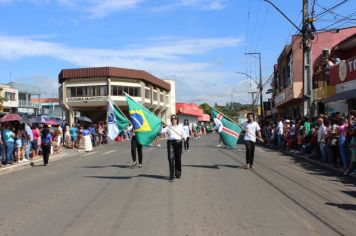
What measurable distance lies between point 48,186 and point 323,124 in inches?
406

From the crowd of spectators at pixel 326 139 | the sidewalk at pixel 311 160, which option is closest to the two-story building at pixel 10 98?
the crowd of spectators at pixel 326 139

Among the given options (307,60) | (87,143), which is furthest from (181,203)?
(87,143)

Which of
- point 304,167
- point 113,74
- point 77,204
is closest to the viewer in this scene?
point 77,204

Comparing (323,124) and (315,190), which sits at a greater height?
(323,124)

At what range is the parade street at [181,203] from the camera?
729 centimetres

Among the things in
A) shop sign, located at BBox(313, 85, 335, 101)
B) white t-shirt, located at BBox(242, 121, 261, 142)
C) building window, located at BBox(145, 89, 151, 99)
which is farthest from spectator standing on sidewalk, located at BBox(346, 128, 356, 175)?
building window, located at BBox(145, 89, 151, 99)

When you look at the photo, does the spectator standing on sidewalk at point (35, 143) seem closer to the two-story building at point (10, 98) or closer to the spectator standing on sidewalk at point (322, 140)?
the spectator standing on sidewalk at point (322, 140)

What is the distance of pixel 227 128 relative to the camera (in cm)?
1689

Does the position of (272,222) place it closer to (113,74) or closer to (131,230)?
(131,230)

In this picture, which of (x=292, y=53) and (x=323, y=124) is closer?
(x=323, y=124)

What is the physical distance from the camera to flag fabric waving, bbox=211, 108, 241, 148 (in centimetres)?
1678

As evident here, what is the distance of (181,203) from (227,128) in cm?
791

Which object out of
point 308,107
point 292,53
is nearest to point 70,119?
point 292,53

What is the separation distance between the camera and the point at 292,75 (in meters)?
40.8
